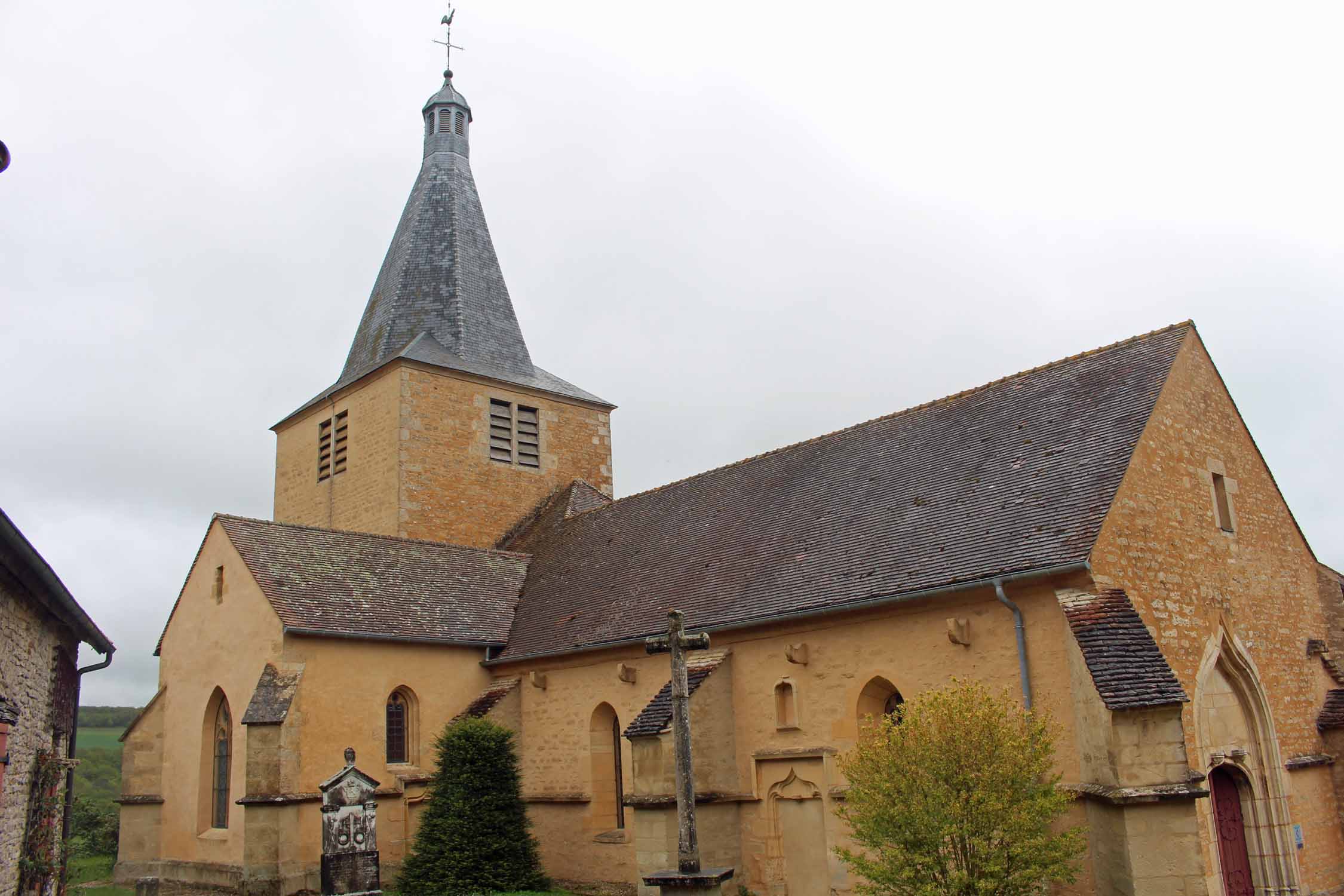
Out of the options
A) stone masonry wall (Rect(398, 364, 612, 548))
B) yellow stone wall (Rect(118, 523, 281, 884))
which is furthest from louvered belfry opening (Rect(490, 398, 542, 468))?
yellow stone wall (Rect(118, 523, 281, 884))

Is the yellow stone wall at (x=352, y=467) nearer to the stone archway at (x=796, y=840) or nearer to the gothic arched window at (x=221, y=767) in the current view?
the gothic arched window at (x=221, y=767)

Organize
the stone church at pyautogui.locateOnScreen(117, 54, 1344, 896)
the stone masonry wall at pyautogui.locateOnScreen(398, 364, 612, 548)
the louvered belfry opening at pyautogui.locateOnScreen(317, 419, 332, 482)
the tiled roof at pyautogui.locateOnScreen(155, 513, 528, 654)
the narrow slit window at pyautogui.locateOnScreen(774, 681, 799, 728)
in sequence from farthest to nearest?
1. the louvered belfry opening at pyautogui.locateOnScreen(317, 419, 332, 482)
2. the stone masonry wall at pyautogui.locateOnScreen(398, 364, 612, 548)
3. the tiled roof at pyautogui.locateOnScreen(155, 513, 528, 654)
4. the narrow slit window at pyautogui.locateOnScreen(774, 681, 799, 728)
5. the stone church at pyautogui.locateOnScreen(117, 54, 1344, 896)

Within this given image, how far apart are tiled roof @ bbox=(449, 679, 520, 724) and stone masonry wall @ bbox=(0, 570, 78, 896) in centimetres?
789

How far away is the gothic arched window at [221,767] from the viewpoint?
64.3ft

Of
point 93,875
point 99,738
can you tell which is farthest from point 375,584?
point 99,738

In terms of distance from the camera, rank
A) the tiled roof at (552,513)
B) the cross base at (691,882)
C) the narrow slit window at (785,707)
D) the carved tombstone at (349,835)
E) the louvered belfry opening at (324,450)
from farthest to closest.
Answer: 1. the louvered belfry opening at (324,450)
2. the tiled roof at (552,513)
3. the narrow slit window at (785,707)
4. the carved tombstone at (349,835)
5. the cross base at (691,882)

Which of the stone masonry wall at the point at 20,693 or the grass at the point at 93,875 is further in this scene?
the grass at the point at 93,875

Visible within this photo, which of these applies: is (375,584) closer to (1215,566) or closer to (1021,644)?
(1021,644)

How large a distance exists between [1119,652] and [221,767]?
1571cm

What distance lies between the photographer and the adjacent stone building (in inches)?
413

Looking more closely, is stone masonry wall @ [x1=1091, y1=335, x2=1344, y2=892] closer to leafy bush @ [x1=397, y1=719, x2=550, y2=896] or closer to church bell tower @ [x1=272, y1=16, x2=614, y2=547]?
leafy bush @ [x1=397, y1=719, x2=550, y2=896]

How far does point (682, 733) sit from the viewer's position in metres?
13.1

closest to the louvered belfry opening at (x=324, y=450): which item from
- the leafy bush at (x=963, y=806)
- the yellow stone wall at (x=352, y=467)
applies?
the yellow stone wall at (x=352, y=467)

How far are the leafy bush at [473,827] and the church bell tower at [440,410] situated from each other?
913 cm
